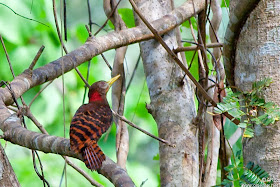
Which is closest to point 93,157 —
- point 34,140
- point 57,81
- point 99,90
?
point 34,140

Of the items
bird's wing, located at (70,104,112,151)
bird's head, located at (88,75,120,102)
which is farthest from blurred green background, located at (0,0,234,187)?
bird's wing, located at (70,104,112,151)

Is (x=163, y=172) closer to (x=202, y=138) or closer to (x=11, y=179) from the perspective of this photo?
(x=202, y=138)

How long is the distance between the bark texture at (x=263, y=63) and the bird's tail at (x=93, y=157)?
0.54 metres

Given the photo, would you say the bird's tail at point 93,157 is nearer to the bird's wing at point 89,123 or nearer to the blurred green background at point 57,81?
the bird's wing at point 89,123

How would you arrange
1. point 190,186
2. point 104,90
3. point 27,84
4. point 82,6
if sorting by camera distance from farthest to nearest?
point 82,6, point 104,90, point 190,186, point 27,84

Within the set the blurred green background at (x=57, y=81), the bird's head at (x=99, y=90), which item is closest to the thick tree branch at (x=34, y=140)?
the bird's head at (x=99, y=90)

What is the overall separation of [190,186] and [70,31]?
87.6 inches

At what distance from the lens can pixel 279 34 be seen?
1352 millimetres

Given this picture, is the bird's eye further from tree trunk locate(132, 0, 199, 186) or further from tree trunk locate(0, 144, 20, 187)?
tree trunk locate(0, 144, 20, 187)

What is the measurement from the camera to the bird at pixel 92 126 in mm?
1728

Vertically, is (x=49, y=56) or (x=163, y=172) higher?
(x=49, y=56)

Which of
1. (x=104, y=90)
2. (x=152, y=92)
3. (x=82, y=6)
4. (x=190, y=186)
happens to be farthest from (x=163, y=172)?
(x=82, y=6)

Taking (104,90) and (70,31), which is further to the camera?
(70,31)

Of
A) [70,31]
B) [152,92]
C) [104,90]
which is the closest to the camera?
[152,92]
